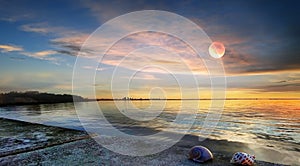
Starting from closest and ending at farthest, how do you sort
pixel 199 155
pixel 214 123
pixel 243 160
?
pixel 243 160, pixel 199 155, pixel 214 123

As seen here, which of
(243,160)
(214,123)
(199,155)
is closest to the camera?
(243,160)

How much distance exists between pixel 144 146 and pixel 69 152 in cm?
274

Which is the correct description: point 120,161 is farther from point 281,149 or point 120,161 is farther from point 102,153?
point 281,149

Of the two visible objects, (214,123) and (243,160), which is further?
(214,123)

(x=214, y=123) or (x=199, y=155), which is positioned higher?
(x=199, y=155)

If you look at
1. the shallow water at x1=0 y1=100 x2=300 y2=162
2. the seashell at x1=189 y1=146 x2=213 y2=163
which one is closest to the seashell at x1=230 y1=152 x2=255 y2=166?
the seashell at x1=189 y1=146 x2=213 y2=163

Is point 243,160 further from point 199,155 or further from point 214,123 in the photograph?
point 214,123

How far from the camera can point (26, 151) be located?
6668mm

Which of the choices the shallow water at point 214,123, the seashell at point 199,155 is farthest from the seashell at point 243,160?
the shallow water at point 214,123

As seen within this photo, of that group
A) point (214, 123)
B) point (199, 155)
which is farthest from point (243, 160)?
point (214, 123)

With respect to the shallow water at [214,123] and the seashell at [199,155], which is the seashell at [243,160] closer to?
the seashell at [199,155]

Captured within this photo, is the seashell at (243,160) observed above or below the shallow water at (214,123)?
above

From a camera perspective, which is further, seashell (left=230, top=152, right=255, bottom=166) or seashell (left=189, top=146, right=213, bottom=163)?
seashell (left=189, top=146, right=213, bottom=163)

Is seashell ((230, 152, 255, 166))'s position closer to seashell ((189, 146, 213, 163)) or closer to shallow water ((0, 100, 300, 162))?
seashell ((189, 146, 213, 163))
